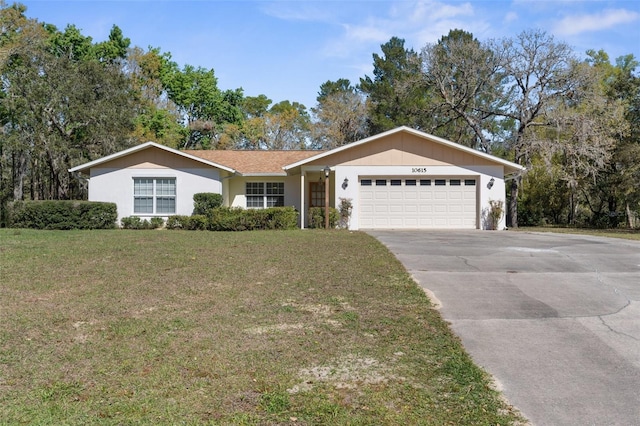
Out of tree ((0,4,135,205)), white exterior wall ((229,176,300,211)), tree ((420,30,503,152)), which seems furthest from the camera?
tree ((420,30,503,152))

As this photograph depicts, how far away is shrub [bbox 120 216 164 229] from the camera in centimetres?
1991

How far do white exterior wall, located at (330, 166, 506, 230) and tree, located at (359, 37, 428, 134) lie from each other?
10.6 m

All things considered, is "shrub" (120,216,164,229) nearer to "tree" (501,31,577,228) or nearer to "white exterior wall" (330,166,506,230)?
"white exterior wall" (330,166,506,230)

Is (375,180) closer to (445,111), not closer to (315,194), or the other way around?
(315,194)

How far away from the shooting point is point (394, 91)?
34.4 metres

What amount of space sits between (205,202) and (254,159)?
4.58 metres

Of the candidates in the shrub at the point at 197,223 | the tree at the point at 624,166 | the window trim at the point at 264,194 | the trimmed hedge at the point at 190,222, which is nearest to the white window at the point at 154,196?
the trimmed hedge at the point at 190,222

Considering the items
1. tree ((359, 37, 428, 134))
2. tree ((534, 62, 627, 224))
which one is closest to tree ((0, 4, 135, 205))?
tree ((359, 37, 428, 134))

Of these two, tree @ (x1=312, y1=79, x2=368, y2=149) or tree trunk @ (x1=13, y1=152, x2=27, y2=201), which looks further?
tree @ (x1=312, y1=79, x2=368, y2=149)

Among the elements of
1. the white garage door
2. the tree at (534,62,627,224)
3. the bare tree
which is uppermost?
the bare tree

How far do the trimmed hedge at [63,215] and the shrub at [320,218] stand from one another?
807 centimetres

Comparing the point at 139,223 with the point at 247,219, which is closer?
the point at 247,219

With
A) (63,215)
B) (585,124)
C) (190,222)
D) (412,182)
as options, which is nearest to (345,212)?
(412,182)

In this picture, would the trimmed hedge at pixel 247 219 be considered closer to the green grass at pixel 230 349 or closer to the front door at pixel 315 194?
the front door at pixel 315 194
